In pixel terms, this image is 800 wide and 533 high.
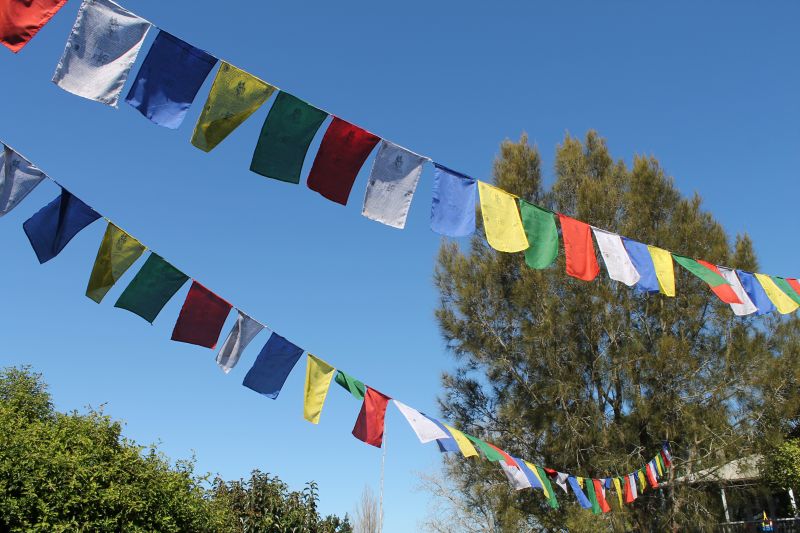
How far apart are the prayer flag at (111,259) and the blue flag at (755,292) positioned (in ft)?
27.8

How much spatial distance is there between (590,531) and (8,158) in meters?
14.0

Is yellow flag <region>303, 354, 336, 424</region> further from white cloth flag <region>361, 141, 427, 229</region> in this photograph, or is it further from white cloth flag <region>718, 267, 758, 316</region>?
white cloth flag <region>718, 267, 758, 316</region>

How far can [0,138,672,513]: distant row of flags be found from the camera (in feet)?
20.7

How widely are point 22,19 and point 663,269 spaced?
7.72 m

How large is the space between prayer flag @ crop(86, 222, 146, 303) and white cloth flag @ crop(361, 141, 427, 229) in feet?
7.34

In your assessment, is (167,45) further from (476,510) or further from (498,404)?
(476,510)

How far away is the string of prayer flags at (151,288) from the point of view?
6910mm

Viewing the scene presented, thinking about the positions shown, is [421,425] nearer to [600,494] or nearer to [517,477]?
[517,477]

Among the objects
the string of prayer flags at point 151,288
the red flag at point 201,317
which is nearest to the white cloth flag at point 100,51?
the string of prayer flags at point 151,288

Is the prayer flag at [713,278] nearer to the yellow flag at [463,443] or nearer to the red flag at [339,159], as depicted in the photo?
the yellow flag at [463,443]

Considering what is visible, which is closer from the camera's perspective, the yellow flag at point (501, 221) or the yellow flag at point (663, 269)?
the yellow flag at point (501, 221)

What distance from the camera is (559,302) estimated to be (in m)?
18.5

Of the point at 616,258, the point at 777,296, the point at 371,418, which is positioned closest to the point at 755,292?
the point at 777,296

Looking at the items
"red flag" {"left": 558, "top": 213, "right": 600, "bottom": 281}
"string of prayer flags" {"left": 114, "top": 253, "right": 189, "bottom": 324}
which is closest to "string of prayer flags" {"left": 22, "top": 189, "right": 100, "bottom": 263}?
"string of prayer flags" {"left": 114, "top": 253, "right": 189, "bottom": 324}
